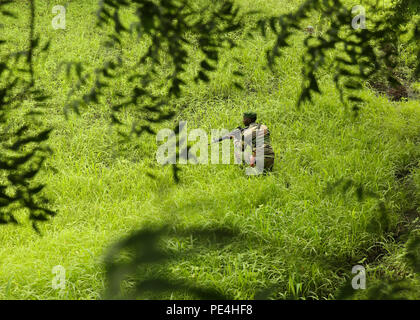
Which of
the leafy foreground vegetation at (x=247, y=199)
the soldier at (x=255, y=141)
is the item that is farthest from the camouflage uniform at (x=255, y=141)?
the leafy foreground vegetation at (x=247, y=199)

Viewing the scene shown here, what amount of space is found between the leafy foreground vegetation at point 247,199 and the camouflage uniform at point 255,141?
299 mm

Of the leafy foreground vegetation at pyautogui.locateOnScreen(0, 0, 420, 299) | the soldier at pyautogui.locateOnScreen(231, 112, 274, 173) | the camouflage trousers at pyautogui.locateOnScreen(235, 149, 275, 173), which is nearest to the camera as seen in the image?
the leafy foreground vegetation at pyautogui.locateOnScreen(0, 0, 420, 299)

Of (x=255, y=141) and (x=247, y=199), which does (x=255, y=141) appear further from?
(x=247, y=199)

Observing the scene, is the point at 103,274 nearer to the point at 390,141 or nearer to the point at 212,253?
the point at 212,253

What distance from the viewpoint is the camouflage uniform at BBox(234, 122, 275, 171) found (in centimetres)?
595

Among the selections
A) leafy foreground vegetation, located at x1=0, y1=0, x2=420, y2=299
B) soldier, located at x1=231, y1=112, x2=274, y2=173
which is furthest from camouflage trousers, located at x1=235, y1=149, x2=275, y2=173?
leafy foreground vegetation, located at x1=0, y1=0, x2=420, y2=299

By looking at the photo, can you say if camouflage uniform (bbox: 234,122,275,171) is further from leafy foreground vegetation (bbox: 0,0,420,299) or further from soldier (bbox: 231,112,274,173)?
leafy foreground vegetation (bbox: 0,0,420,299)

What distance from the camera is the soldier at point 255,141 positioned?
5945 millimetres

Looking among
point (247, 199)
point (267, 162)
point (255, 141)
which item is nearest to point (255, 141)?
point (255, 141)

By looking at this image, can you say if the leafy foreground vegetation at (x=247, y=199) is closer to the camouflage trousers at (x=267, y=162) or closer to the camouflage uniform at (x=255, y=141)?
the camouflage trousers at (x=267, y=162)

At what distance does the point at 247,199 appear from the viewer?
550 cm

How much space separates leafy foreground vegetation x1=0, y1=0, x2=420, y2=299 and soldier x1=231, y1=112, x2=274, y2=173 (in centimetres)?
28

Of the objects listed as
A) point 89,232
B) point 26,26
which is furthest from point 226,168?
point 26,26
